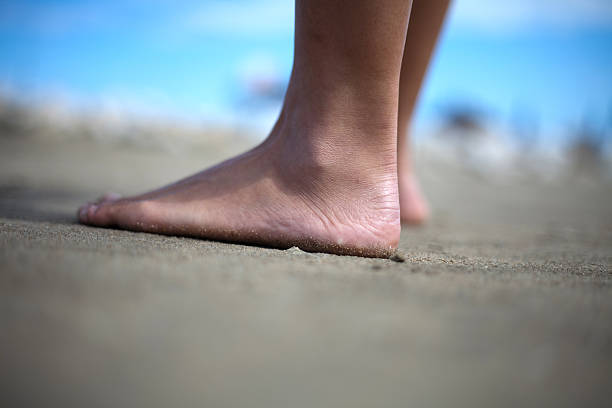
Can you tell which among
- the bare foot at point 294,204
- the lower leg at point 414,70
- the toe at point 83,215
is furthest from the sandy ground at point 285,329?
the lower leg at point 414,70

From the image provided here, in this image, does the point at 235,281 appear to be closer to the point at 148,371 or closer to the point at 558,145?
the point at 148,371

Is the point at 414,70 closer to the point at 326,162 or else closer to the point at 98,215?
the point at 326,162

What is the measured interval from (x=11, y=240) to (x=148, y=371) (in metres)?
0.39

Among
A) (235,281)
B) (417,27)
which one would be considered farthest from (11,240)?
(417,27)

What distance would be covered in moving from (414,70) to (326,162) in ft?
2.00

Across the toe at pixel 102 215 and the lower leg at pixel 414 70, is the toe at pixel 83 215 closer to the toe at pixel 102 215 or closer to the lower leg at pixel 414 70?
the toe at pixel 102 215

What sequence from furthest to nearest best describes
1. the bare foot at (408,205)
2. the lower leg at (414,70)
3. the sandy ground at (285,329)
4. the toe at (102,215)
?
the bare foot at (408,205)
the lower leg at (414,70)
the toe at (102,215)
the sandy ground at (285,329)

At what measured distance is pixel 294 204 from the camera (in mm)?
796

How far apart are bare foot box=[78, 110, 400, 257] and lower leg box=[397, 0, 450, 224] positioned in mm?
526

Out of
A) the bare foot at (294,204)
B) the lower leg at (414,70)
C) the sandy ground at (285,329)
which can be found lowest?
the sandy ground at (285,329)

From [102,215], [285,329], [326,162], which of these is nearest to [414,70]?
[326,162]

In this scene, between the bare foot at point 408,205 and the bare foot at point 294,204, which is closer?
the bare foot at point 294,204

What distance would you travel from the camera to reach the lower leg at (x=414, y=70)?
113 cm

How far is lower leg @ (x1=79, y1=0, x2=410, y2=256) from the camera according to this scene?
0.73 m
